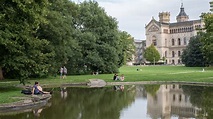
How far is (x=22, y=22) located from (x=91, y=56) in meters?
27.2

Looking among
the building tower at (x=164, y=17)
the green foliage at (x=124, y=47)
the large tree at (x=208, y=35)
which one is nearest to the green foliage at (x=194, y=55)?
the green foliage at (x=124, y=47)

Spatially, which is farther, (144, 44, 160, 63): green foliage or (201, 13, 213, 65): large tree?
(144, 44, 160, 63): green foliage

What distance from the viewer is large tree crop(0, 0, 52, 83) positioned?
20766 millimetres

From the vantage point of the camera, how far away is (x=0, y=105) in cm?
1652

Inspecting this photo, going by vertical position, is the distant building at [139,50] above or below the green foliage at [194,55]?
above

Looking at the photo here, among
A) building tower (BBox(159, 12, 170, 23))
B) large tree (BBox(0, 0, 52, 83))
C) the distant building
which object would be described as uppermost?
building tower (BBox(159, 12, 170, 23))

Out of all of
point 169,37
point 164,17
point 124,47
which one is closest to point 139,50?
point 164,17

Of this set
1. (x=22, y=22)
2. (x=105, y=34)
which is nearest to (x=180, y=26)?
(x=105, y=34)

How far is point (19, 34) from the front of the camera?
71.4ft

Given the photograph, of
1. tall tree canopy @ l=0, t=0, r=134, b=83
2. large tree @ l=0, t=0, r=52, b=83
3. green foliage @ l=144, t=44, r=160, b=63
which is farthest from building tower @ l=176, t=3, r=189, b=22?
large tree @ l=0, t=0, r=52, b=83

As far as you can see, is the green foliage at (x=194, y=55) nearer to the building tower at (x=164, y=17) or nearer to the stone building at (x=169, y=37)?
the stone building at (x=169, y=37)

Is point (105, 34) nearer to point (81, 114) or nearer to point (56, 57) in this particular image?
point (56, 57)

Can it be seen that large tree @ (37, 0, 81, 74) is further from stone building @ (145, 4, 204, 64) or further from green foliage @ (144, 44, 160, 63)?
stone building @ (145, 4, 204, 64)

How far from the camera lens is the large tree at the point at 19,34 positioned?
20766 millimetres
